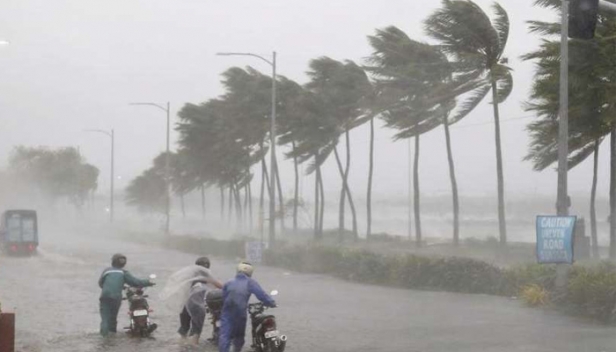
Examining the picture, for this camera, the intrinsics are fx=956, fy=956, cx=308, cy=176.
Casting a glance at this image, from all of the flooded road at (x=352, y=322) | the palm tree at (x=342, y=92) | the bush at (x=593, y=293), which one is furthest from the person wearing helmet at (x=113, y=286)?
the palm tree at (x=342, y=92)

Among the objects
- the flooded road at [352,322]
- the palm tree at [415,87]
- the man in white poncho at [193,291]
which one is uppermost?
the palm tree at [415,87]

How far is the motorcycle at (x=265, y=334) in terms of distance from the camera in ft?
42.4

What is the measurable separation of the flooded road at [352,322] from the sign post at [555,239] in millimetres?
1149

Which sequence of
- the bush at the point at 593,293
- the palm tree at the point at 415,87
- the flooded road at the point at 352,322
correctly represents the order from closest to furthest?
the flooded road at the point at 352,322, the bush at the point at 593,293, the palm tree at the point at 415,87

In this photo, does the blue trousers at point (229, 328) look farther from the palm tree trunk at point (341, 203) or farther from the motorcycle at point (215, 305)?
the palm tree trunk at point (341, 203)

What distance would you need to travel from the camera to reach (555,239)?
20.0 meters

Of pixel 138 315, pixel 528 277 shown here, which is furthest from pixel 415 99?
pixel 138 315

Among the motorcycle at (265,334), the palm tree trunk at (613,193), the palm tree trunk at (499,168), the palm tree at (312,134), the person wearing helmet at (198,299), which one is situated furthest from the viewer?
the palm tree at (312,134)

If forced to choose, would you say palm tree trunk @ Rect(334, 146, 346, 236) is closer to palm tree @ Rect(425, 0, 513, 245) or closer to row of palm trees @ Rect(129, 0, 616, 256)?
row of palm trees @ Rect(129, 0, 616, 256)

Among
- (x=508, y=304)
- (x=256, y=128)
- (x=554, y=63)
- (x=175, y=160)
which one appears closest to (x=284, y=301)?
(x=508, y=304)

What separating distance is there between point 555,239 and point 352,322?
4.77 meters

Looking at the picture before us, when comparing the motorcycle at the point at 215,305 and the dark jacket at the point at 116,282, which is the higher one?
the dark jacket at the point at 116,282

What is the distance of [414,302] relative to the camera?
22328mm

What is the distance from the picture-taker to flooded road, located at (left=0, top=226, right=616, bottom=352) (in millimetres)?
15141
